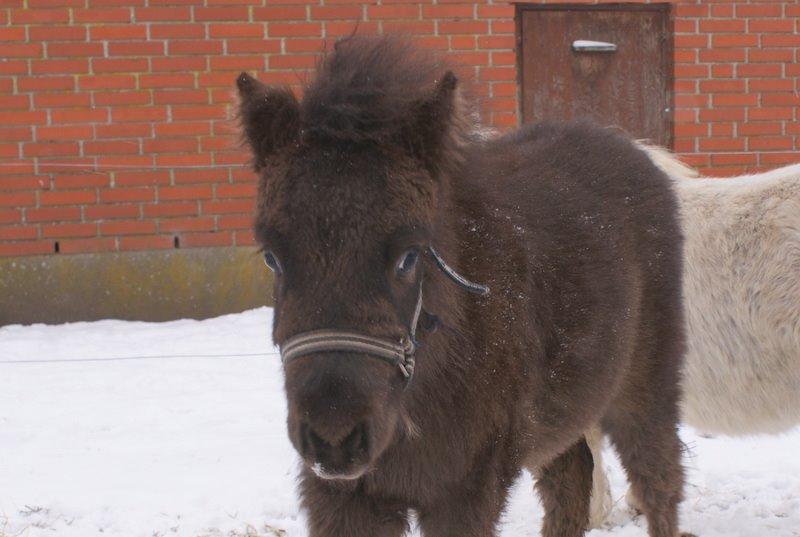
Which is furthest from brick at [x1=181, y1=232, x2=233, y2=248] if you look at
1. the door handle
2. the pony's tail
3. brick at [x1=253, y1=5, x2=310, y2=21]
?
Answer: the pony's tail

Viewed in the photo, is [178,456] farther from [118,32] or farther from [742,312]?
[118,32]

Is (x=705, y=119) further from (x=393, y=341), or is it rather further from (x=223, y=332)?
(x=393, y=341)

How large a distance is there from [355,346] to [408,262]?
299mm

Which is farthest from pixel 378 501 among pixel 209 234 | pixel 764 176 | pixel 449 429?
→ pixel 209 234

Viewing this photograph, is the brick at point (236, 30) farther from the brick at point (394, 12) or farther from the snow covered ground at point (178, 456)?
the snow covered ground at point (178, 456)

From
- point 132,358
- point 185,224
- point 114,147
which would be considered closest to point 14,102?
point 114,147

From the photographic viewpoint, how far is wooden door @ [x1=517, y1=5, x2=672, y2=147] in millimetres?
8664

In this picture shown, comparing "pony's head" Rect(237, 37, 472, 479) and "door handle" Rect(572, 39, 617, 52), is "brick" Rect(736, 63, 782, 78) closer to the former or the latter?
"door handle" Rect(572, 39, 617, 52)

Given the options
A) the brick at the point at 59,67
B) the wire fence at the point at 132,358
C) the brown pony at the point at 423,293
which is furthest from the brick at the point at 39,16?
the brown pony at the point at 423,293

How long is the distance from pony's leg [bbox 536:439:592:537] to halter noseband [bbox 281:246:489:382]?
186 centimetres

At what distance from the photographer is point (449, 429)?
9.14ft

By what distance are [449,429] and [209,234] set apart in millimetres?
5715

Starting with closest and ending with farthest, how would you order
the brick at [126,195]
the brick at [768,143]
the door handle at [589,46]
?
the brick at [126,195] < the door handle at [589,46] < the brick at [768,143]

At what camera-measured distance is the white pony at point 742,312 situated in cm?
482
